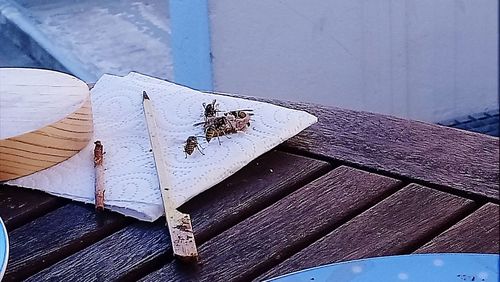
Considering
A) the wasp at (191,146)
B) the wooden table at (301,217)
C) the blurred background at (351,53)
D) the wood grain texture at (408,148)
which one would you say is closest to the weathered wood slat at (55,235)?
the wooden table at (301,217)

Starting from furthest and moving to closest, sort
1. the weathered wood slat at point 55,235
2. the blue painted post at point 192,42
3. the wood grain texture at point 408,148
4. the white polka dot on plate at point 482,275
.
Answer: the blue painted post at point 192,42
the wood grain texture at point 408,148
the weathered wood slat at point 55,235
the white polka dot on plate at point 482,275

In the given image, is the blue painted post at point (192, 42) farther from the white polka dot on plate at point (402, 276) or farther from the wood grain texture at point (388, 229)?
the white polka dot on plate at point (402, 276)

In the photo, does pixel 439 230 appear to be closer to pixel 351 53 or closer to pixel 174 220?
pixel 174 220

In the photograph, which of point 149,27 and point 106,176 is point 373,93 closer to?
point 149,27

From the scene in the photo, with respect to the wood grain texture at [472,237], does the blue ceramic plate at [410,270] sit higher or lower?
higher

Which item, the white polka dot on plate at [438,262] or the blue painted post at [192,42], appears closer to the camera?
the white polka dot on plate at [438,262]
